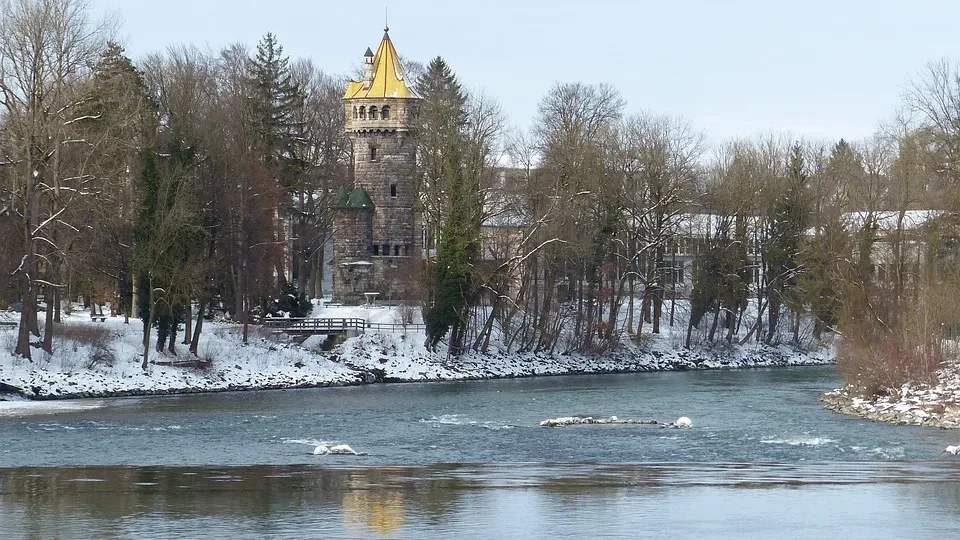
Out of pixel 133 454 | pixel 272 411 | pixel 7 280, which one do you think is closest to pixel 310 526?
pixel 133 454

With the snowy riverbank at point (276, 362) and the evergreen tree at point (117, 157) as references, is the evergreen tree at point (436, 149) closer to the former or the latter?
the snowy riverbank at point (276, 362)

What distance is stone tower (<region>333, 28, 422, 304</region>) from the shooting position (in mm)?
80562

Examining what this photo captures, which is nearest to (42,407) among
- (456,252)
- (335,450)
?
(335,450)

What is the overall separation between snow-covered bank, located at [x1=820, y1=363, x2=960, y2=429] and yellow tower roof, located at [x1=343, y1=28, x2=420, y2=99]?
41948 millimetres

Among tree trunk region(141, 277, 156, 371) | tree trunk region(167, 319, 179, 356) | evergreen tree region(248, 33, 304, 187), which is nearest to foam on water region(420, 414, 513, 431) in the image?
tree trunk region(141, 277, 156, 371)

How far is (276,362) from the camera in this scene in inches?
2371

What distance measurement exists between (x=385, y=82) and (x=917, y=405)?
4701cm

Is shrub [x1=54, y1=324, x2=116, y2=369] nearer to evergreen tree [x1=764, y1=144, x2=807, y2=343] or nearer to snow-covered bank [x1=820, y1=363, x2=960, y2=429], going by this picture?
snow-covered bank [x1=820, y1=363, x2=960, y2=429]

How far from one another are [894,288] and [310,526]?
116ft

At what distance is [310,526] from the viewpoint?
22.4 metres

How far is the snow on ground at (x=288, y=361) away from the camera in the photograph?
5231cm

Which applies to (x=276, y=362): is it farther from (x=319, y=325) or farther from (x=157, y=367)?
(x=319, y=325)

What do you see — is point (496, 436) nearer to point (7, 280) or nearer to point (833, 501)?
point (833, 501)

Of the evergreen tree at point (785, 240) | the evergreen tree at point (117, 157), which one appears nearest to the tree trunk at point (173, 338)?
the evergreen tree at point (117, 157)
